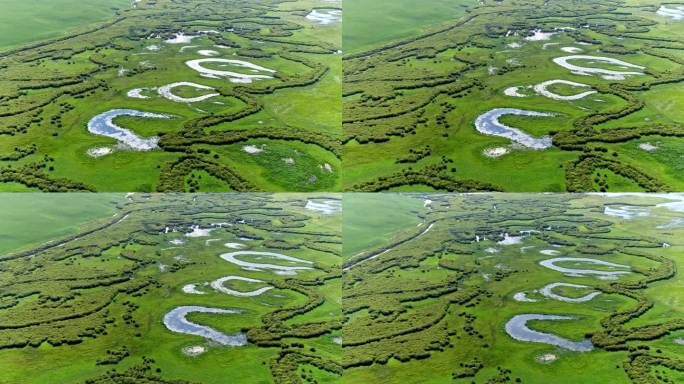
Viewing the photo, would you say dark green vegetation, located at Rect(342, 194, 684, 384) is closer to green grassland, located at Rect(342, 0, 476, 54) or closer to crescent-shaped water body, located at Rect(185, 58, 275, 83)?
crescent-shaped water body, located at Rect(185, 58, 275, 83)

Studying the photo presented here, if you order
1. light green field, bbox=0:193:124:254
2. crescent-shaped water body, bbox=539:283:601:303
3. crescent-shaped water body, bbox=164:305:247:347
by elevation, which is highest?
light green field, bbox=0:193:124:254

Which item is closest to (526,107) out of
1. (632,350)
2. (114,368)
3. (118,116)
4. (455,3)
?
(455,3)

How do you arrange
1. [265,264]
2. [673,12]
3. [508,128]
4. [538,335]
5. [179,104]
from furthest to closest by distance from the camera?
1. [673,12]
2. [179,104]
3. [508,128]
4. [265,264]
5. [538,335]

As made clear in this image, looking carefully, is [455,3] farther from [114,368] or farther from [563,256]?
[114,368]

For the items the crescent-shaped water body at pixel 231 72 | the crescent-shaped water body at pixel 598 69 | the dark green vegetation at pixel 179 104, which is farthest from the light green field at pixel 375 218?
the crescent-shaped water body at pixel 598 69

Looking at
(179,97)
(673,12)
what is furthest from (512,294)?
(673,12)

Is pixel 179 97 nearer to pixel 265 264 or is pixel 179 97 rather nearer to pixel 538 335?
pixel 265 264

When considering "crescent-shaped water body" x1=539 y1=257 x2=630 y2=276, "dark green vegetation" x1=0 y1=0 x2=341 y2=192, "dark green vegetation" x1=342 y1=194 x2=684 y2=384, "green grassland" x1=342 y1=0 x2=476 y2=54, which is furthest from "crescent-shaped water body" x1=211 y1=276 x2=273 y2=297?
"green grassland" x1=342 y1=0 x2=476 y2=54
